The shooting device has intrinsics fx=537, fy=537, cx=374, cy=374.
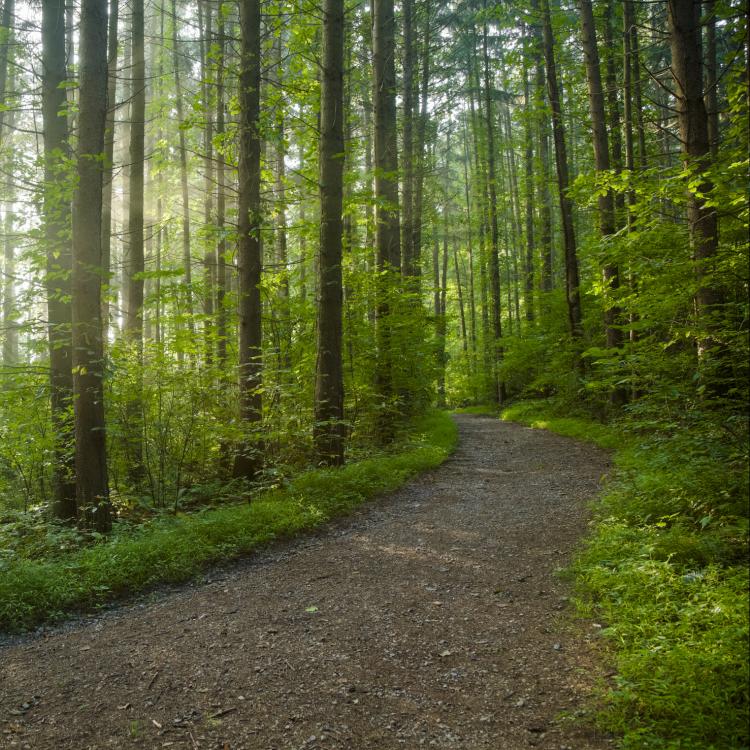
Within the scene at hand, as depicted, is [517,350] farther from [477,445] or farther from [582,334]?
[477,445]

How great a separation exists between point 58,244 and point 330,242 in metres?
3.85

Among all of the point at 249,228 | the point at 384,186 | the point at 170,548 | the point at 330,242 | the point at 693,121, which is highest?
the point at 384,186

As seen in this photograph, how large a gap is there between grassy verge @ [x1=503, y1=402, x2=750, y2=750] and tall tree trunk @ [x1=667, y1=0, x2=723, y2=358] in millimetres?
2011

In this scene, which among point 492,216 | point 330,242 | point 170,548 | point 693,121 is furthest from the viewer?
point 492,216

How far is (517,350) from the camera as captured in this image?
19.0m

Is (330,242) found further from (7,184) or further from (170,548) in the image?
(170,548)

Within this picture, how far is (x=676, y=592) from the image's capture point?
11.5ft

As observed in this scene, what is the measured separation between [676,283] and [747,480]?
3.96 m

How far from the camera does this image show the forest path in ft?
9.29

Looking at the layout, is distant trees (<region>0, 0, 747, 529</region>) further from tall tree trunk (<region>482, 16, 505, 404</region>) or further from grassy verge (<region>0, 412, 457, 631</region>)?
tall tree trunk (<region>482, 16, 505, 404</region>)

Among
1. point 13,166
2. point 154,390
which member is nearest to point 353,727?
point 154,390

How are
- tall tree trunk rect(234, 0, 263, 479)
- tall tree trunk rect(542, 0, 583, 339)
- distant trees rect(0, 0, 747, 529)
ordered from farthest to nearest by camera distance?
Result: tall tree trunk rect(542, 0, 583, 339)
tall tree trunk rect(234, 0, 263, 479)
distant trees rect(0, 0, 747, 529)

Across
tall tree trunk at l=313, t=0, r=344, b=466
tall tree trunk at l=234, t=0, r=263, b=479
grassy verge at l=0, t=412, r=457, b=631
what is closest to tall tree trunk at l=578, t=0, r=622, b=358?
tall tree trunk at l=313, t=0, r=344, b=466

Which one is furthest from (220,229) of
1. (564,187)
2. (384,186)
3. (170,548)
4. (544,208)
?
(544,208)
